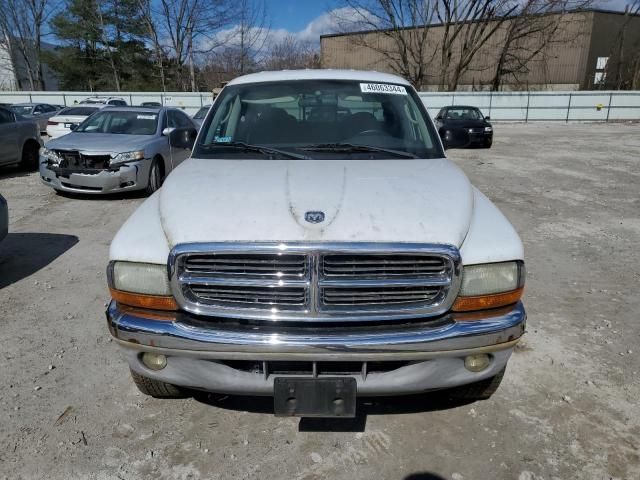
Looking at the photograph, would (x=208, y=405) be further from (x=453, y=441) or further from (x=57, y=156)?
(x=57, y=156)

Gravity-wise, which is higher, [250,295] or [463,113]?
[463,113]

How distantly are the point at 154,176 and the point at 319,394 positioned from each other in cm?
721

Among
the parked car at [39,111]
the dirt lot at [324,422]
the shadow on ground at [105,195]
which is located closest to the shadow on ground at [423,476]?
the dirt lot at [324,422]

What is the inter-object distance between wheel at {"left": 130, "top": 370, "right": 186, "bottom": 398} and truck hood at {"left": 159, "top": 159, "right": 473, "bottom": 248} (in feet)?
3.03

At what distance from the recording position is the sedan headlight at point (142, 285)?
2295 millimetres

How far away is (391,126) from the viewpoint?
12.1ft

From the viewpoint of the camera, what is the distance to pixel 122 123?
9203mm

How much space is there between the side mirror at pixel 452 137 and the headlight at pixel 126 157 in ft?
18.5

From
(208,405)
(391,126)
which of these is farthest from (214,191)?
(391,126)

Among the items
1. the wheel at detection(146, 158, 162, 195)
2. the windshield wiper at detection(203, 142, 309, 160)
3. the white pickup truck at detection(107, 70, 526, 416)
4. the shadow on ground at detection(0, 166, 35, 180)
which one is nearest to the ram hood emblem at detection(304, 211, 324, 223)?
the white pickup truck at detection(107, 70, 526, 416)

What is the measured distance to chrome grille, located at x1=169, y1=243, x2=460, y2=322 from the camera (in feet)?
7.23

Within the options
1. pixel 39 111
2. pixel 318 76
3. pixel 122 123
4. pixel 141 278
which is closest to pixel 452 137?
pixel 318 76

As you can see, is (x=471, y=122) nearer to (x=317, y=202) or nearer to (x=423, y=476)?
(x=317, y=202)

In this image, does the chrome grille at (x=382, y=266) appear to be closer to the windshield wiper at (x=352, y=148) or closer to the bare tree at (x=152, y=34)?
the windshield wiper at (x=352, y=148)
